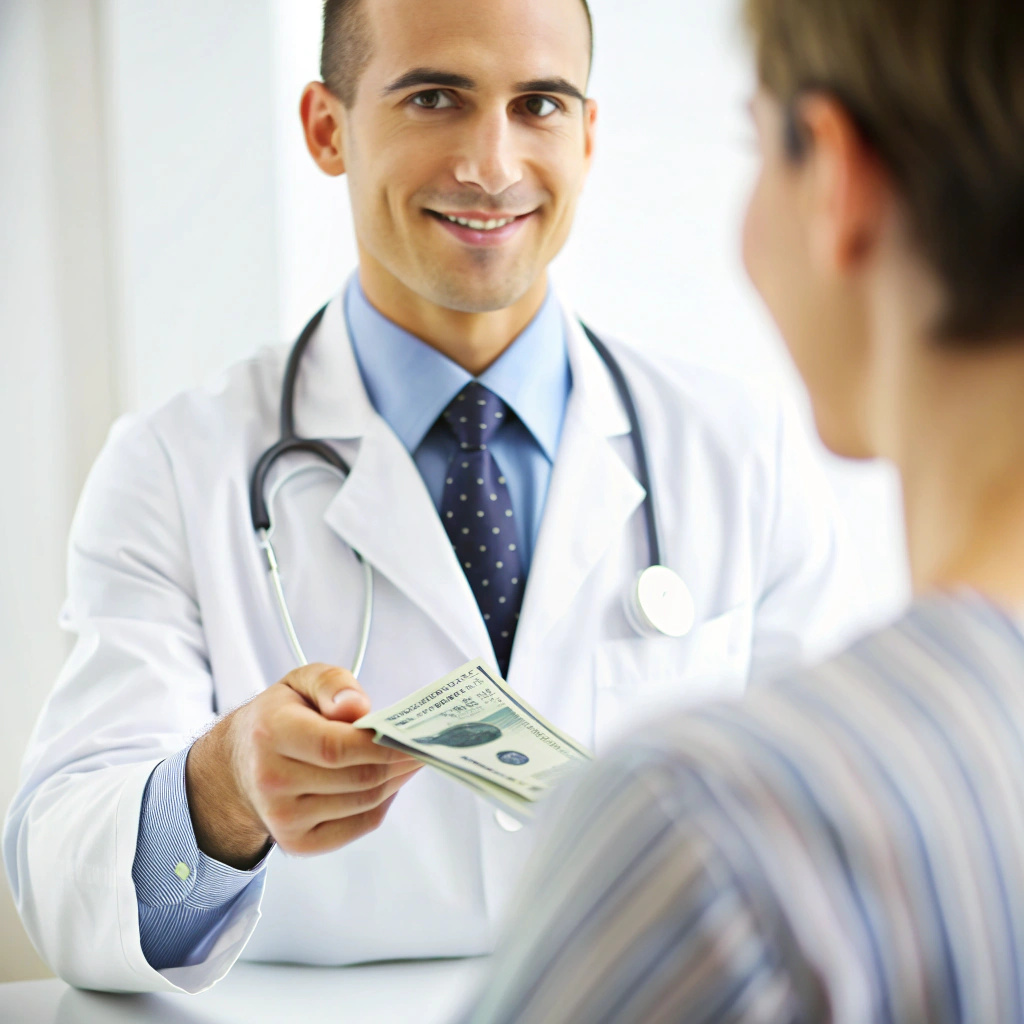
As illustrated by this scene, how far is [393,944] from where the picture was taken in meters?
1.14

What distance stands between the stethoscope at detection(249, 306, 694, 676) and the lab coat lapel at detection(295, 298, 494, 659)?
0.02m

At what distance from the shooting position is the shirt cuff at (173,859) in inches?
40.3

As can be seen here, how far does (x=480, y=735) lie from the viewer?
86 cm

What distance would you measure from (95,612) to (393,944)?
478mm

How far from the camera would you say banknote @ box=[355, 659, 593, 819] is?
0.78 metres

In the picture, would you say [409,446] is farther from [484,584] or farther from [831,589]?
[831,589]

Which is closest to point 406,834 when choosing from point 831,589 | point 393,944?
point 393,944

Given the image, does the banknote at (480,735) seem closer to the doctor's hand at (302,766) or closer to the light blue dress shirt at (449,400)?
the doctor's hand at (302,766)

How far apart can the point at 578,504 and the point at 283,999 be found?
607 millimetres

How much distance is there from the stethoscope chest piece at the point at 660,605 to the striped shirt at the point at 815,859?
82cm

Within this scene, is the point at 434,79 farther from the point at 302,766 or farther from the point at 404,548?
the point at 302,766

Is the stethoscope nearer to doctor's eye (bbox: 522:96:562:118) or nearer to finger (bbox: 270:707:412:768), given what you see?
finger (bbox: 270:707:412:768)

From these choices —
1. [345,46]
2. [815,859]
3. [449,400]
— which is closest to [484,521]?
[449,400]

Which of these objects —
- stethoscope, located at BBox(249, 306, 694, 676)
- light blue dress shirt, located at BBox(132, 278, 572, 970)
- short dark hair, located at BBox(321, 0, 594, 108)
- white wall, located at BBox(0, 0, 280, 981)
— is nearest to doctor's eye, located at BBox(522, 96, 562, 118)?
short dark hair, located at BBox(321, 0, 594, 108)
